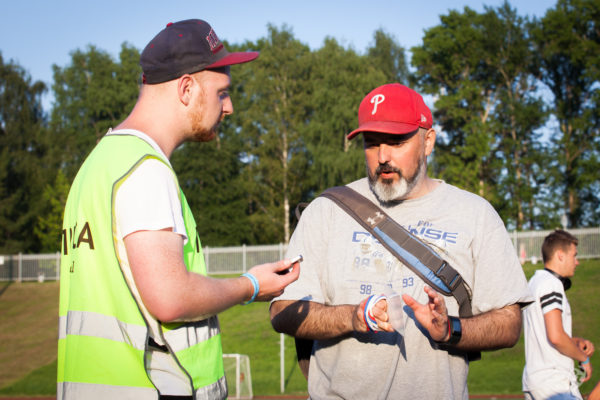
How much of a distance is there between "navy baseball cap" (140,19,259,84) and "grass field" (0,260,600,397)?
38.0 feet

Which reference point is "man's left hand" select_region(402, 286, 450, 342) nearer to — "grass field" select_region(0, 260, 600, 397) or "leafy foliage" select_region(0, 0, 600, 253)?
"grass field" select_region(0, 260, 600, 397)

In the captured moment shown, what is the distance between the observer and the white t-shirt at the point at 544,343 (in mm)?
5086

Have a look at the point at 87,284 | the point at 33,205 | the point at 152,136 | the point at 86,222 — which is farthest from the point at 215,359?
the point at 33,205

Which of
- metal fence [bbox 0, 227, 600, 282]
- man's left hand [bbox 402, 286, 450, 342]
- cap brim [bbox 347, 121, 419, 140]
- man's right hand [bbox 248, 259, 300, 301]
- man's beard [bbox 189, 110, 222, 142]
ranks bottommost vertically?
metal fence [bbox 0, 227, 600, 282]

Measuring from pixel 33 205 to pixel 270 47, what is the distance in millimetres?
22717

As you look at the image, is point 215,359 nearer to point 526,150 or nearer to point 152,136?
point 152,136

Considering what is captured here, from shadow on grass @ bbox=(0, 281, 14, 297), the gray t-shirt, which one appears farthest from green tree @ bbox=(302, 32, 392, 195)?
the gray t-shirt

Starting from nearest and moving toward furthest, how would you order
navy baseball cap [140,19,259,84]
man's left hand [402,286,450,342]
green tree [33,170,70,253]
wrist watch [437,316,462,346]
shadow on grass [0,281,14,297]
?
1. navy baseball cap [140,19,259,84]
2. man's left hand [402,286,450,342]
3. wrist watch [437,316,462,346]
4. shadow on grass [0,281,14,297]
5. green tree [33,170,70,253]

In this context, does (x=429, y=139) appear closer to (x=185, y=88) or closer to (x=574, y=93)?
(x=185, y=88)

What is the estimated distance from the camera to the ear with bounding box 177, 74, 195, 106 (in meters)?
2.23

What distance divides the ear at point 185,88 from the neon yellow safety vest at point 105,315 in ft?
0.78

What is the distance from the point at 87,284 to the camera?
6.70ft

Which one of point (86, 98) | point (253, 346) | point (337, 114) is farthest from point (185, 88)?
point (86, 98)

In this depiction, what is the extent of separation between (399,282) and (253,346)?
16.6 meters
